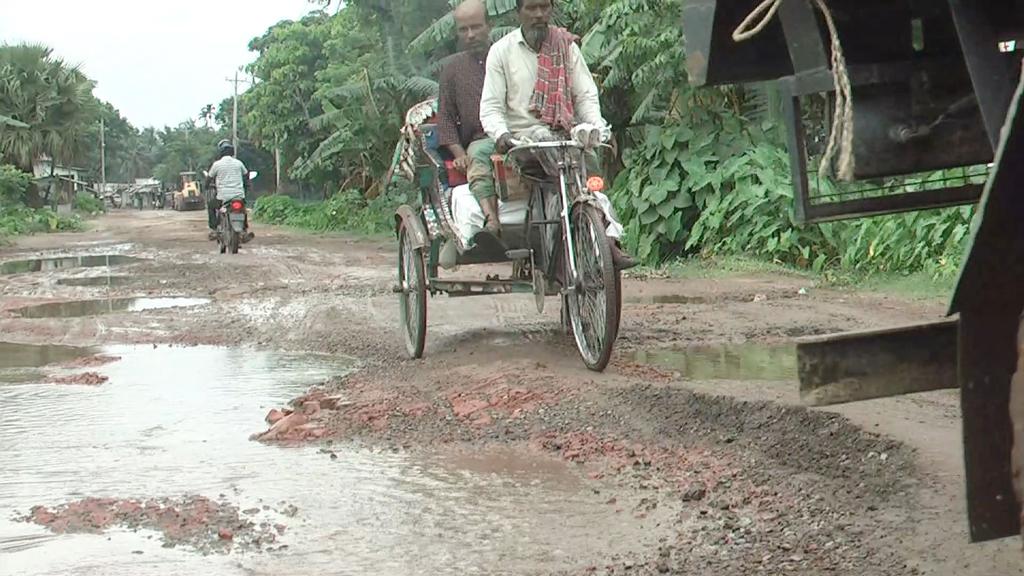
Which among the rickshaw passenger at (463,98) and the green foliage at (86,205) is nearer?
the rickshaw passenger at (463,98)

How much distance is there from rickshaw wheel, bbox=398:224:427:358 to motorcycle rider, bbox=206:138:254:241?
39.3 feet

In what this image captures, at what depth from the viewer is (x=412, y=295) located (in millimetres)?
7773

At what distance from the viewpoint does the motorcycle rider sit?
19.5 metres

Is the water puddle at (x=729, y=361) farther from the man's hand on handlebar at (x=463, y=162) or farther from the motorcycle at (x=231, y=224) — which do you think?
the motorcycle at (x=231, y=224)

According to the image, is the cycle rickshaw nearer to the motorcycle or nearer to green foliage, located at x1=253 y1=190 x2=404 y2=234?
the motorcycle

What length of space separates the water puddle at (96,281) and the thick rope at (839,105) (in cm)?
1171

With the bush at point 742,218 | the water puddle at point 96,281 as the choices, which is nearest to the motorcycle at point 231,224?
the water puddle at point 96,281

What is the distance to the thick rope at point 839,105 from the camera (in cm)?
276

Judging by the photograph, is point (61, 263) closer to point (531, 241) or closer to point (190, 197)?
point (531, 241)

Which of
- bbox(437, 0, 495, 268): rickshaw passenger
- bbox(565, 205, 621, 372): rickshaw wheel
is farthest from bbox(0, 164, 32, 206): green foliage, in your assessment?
bbox(565, 205, 621, 372): rickshaw wheel

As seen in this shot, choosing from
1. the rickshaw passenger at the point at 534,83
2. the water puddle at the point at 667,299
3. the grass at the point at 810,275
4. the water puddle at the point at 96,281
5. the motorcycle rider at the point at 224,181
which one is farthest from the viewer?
the motorcycle rider at the point at 224,181

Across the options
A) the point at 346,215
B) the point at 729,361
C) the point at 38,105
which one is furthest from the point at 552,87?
the point at 38,105

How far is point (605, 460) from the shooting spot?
4.93 m

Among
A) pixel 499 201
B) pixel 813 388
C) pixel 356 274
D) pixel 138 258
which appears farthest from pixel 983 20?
pixel 138 258
